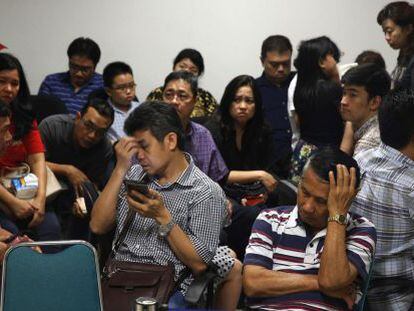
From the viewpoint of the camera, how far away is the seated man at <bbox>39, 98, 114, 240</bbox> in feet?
12.7

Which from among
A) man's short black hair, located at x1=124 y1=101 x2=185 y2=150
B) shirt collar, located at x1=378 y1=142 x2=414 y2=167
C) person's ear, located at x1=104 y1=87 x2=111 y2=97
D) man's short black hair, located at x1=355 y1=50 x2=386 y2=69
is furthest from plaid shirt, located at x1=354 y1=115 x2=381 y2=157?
person's ear, located at x1=104 y1=87 x2=111 y2=97

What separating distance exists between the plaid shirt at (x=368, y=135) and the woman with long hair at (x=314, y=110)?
603mm

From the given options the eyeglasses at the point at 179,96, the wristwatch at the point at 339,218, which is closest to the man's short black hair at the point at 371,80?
the eyeglasses at the point at 179,96

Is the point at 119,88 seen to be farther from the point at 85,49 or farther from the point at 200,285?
the point at 200,285

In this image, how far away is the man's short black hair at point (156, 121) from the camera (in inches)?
109

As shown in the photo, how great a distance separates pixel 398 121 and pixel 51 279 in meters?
1.34

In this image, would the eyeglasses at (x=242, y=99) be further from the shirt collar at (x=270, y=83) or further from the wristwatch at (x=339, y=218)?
the wristwatch at (x=339, y=218)

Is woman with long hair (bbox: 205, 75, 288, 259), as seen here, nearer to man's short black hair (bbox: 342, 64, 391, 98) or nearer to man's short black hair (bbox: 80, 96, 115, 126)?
man's short black hair (bbox: 80, 96, 115, 126)

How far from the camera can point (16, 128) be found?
3.54 metres

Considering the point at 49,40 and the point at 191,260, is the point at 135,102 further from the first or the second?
the point at 191,260

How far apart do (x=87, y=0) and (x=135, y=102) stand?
1116mm

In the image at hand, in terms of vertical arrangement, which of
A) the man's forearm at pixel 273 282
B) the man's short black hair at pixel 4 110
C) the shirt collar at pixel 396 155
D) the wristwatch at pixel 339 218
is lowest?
Result: the man's forearm at pixel 273 282

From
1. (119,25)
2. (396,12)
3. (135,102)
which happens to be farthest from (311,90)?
(119,25)

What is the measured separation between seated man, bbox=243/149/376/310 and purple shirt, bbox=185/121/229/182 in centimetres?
126
